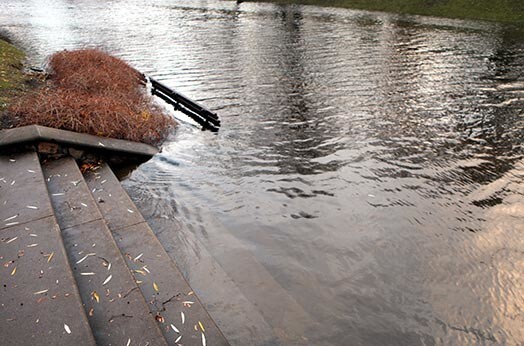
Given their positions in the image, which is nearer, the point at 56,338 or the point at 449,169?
the point at 56,338

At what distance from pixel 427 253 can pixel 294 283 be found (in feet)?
9.06

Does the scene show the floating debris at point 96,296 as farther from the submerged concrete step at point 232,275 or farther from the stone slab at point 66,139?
the stone slab at point 66,139

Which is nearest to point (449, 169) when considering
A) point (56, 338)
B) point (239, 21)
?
point (56, 338)

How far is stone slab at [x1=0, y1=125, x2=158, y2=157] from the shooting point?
369 inches

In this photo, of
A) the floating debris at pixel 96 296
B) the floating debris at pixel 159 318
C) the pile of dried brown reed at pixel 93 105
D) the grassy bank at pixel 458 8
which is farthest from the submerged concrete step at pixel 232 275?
the grassy bank at pixel 458 8

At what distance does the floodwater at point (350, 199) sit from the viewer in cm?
636

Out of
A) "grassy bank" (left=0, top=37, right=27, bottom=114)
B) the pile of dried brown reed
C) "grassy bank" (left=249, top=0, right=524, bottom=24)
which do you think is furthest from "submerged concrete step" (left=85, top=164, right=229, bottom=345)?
"grassy bank" (left=249, top=0, right=524, bottom=24)

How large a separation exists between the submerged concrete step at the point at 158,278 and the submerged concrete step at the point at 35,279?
111cm

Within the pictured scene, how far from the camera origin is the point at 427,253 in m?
7.66

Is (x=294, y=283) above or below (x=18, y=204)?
below

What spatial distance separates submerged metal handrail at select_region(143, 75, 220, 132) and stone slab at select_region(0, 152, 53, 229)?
20.3ft

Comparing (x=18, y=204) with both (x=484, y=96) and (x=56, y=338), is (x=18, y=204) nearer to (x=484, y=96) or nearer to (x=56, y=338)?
(x=56, y=338)

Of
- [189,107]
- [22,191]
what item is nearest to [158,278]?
[22,191]

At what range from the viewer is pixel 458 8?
41469 mm
